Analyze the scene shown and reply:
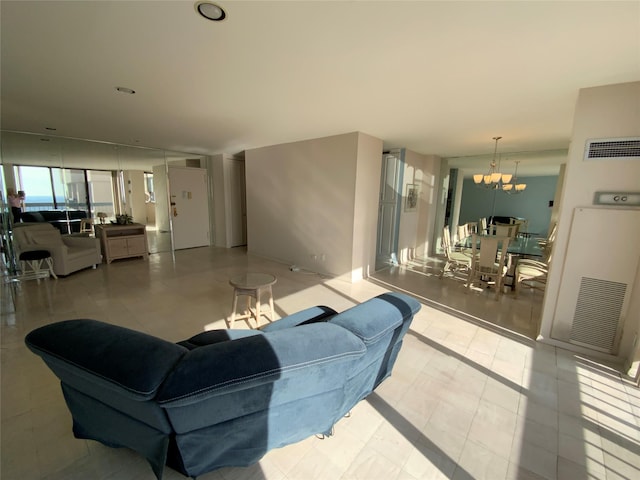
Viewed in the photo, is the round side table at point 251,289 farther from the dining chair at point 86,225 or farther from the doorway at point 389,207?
the dining chair at point 86,225

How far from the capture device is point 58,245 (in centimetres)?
420

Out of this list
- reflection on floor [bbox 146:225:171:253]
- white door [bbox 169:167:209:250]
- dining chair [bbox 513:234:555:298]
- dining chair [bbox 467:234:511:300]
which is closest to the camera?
dining chair [bbox 513:234:555:298]

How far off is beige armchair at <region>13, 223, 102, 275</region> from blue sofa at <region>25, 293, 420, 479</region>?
13.6 ft

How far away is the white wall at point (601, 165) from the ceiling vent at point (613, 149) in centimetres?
3

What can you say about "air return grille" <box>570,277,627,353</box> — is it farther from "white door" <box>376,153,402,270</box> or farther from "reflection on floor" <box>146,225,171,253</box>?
"reflection on floor" <box>146,225,171,253</box>

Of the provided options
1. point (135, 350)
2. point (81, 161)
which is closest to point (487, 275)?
point (135, 350)

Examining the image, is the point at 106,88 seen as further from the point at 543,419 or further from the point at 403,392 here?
the point at 543,419

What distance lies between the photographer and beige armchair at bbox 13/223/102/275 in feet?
13.6

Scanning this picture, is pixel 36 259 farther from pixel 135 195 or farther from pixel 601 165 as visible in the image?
pixel 601 165

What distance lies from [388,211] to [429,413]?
4212mm

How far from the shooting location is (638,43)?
1655mm

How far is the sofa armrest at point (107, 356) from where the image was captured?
90cm

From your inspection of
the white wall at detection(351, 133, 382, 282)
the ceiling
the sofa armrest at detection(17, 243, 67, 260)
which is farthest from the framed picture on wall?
the sofa armrest at detection(17, 243, 67, 260)

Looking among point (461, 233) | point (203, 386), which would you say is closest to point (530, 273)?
point (461, 233)
